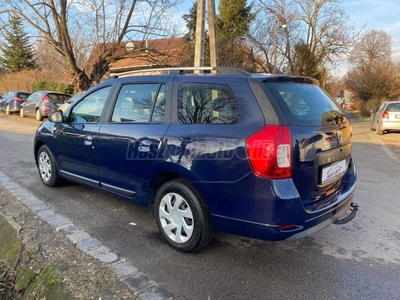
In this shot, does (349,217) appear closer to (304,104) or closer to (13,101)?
(304,104)

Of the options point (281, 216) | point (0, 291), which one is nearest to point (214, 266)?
point (281, 216)

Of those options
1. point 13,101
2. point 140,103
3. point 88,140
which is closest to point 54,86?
point 13,101

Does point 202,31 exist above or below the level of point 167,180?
above

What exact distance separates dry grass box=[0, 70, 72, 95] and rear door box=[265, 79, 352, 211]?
2583cm

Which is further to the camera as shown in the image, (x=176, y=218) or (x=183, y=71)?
(x=183, y=71)

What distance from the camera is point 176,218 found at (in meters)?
3.11

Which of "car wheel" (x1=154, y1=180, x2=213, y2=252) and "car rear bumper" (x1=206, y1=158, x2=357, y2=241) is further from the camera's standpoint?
"car wheel" (x1=154, y1=180, x2=213, y2=252)

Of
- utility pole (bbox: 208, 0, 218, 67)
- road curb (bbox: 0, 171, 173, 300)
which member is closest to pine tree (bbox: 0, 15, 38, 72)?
utility pole (bbox: 208, 0, 218, 67)

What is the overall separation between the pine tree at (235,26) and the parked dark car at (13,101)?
13.3m

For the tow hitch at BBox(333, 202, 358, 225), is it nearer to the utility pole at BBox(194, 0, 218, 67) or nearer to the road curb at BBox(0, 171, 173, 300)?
the road curb at BBox(0, 171, 173, 300)

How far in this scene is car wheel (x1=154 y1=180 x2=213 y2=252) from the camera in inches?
114

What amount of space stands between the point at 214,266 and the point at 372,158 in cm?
683

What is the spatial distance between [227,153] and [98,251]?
59.7 inches

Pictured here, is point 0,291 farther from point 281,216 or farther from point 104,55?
point 104,55
